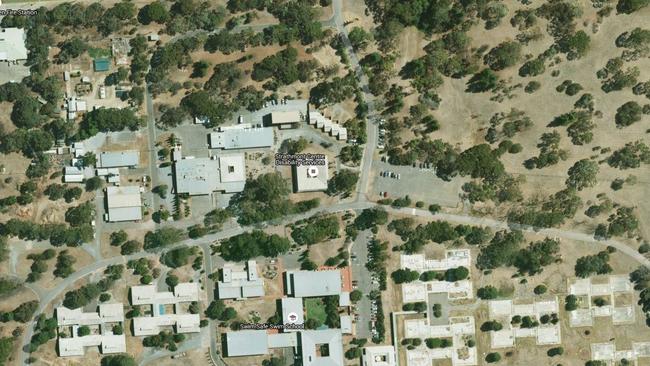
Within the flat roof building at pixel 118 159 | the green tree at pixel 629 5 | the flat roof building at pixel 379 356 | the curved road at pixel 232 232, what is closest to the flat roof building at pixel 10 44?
the flat roof building at pixel 118 159

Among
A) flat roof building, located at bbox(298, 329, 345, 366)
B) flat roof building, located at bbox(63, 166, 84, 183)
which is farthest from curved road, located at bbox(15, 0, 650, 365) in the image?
flat roof building, located at bbox(298, 329, 345, 366)

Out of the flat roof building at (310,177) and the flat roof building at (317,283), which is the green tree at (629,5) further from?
the flat roof building at (317,283)

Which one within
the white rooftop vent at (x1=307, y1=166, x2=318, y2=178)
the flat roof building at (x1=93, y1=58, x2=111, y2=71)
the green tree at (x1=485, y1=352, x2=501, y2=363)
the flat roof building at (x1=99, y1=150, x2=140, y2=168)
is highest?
the flat roof building at (x1=93, y1=58, x2=111, y2=71)

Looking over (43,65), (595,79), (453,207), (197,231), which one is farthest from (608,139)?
(43,65)

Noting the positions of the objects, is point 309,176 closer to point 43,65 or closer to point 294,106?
point 294,106

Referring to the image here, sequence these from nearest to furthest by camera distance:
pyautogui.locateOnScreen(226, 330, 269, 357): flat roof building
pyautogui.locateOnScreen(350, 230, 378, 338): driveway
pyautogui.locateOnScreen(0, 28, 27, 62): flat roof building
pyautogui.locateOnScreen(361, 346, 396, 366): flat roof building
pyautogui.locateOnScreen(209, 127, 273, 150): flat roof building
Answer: pyautogui.locateOnScreen(0, 28, 27, 62): flat roof building
pyautogui.locateOnScreen(209, 127, 273, 150): flat roof building
pyautogui.locateOnScreen(226, 330, 269, 357): flat roof building
pyautogui.locateOnScreen(361, 346, 396, 366): flat roof building
pyautogui.locateOnScreen(350, 230, 378, 338): driveway

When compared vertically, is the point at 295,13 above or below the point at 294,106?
above

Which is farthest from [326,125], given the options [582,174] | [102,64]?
[582,174]

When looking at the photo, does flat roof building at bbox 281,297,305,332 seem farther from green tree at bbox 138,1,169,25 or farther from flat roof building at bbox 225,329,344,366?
green tree at bbox 138,1,169,25
